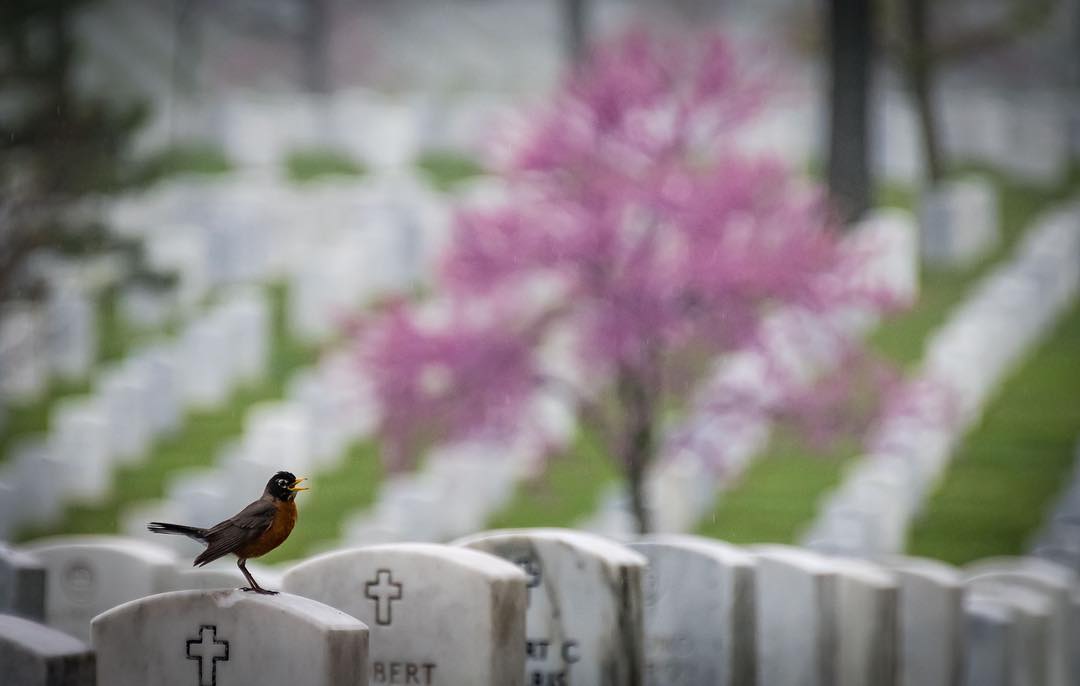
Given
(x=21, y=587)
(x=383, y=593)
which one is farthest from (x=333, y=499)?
(x=383, y=593)

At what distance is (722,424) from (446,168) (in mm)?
14375

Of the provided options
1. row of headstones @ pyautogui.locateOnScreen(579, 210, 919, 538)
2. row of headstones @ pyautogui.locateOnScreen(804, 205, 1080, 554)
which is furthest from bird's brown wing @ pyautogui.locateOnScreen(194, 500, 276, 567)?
row of headstones @ pyautogui.locateOnScreen(579, 210, 919, 538)

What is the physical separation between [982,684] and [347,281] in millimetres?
11566

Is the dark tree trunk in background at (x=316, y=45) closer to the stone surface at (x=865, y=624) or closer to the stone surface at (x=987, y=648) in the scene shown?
the stone surface at (x=987, y=648)

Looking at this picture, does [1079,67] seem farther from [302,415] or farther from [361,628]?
[361,628]

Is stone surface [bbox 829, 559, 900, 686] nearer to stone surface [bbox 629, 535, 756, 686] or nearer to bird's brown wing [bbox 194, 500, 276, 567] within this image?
stone surface [bbox 629, 535, 756, 686]

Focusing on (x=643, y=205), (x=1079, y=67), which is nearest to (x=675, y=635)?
(x=643, y=205)

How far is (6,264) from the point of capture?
1413cm

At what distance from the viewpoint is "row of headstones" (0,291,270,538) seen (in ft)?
42.0

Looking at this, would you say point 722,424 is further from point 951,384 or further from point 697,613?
point 697,613

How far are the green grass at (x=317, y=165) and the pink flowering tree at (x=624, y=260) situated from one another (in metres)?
13.8

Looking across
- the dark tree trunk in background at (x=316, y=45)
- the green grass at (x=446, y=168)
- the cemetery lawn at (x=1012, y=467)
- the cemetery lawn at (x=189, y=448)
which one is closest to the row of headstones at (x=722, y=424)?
the cemetery lawn at (x=1012, y=467)

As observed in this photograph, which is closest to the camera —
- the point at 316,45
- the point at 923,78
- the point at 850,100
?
the point at 850,100

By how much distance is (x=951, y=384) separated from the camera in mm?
12977
